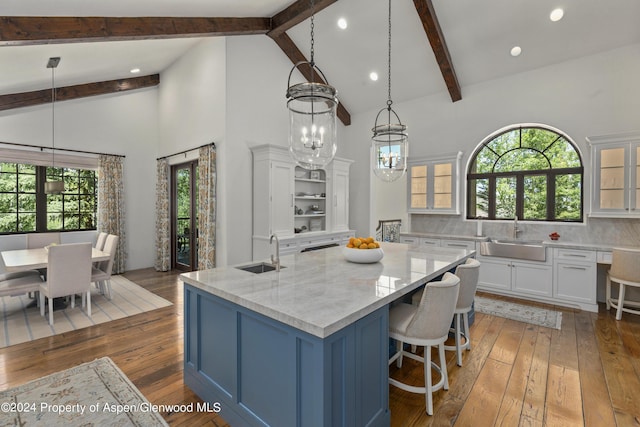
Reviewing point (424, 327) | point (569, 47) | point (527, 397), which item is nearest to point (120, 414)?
point (424, 327)

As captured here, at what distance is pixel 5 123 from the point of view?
196 inches

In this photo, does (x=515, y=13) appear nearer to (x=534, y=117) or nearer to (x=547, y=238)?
(x=534, y=117)

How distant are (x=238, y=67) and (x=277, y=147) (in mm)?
1547

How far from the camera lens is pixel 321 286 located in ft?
6.67

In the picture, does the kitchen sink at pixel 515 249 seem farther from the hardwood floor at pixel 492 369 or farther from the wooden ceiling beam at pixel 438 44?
the wooden ceiling beam at pixel 438 44

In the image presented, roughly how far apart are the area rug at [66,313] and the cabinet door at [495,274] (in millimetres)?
4852

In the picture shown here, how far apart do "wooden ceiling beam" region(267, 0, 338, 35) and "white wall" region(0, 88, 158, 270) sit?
3471 millimetres

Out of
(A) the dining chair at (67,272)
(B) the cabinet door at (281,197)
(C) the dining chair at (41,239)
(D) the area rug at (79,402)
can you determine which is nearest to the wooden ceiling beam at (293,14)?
(B) the cabinet door at (281,197)

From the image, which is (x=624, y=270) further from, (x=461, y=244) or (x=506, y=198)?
(x=461, y=244)

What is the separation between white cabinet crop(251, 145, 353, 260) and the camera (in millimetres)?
5020

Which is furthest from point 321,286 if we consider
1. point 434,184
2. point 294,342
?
point 434,184

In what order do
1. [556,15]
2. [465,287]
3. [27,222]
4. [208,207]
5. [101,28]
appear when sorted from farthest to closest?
[27,222] → [208,207] → [556,15] → [101,28] → [465,287]

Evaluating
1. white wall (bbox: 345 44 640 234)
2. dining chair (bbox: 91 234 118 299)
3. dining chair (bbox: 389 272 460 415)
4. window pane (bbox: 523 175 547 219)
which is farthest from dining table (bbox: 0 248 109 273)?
window pane (bbox: 523 175 547 219)

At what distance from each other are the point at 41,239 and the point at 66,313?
190 centimetres
